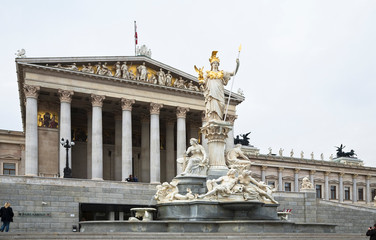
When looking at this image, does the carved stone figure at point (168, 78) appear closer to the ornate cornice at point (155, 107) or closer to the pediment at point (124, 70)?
the pediment at point (124, 70)

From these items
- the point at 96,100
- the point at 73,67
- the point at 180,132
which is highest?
the point at 73,67

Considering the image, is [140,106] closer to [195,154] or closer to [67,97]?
[67,97]

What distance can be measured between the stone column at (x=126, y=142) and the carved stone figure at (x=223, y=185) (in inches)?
1069

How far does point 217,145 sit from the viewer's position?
2539 centimetres

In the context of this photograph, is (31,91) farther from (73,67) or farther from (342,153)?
(342,153)

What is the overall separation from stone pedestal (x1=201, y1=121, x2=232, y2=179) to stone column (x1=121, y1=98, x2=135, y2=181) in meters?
25.5

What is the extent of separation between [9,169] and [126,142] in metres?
16.1

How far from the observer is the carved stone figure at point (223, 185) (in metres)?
22.9

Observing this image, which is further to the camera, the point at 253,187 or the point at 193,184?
the point at 193,184

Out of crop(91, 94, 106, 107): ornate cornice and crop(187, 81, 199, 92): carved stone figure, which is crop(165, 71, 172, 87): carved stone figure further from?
crop(91, 94, 106, 107): ornate cornice

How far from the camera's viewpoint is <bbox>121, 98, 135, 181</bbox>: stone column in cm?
5025

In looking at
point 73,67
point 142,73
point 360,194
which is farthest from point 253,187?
point 360,194

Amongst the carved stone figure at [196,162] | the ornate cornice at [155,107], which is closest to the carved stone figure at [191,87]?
the ornate cornice at [155,107]

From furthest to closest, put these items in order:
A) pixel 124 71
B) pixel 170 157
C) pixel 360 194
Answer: pixel 360 194 → pixel 170 157 → pixel 124 71
